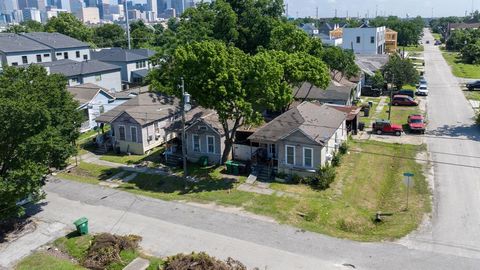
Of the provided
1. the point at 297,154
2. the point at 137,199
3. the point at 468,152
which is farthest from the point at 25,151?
the point at 468,152

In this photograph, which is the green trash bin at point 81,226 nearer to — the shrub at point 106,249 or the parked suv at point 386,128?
the shrub at point 106,249

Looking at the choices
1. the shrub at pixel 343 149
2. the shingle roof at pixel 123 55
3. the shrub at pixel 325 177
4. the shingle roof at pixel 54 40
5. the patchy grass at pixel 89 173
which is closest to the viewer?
the shrub at pixel 325 177

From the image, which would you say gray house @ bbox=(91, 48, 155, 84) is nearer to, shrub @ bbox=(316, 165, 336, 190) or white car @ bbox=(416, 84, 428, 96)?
white car @ bbox=(416, 84, 428, 96)

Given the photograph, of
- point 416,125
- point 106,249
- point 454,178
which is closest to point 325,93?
point 416,125

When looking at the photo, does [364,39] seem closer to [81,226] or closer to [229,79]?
[229,79]

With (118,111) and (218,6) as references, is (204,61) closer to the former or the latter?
(118,111)

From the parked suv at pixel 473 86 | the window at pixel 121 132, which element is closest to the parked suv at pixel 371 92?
the parked suv at pixel 473 86
